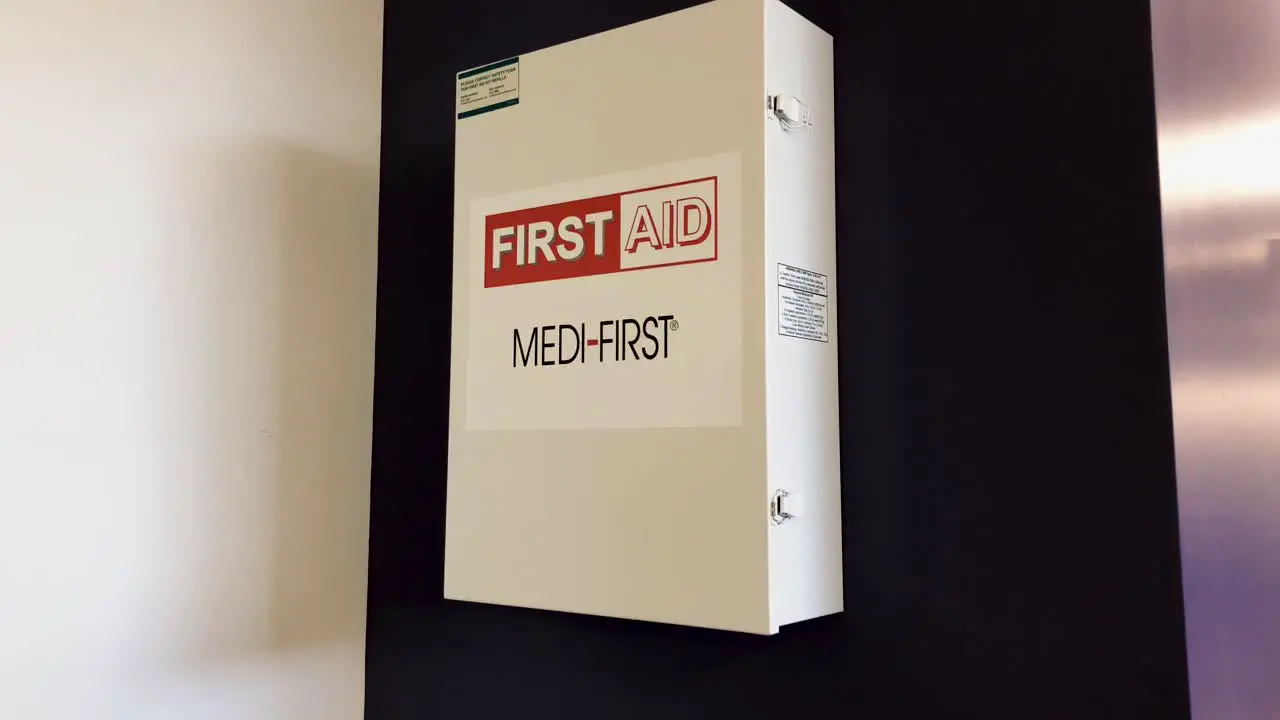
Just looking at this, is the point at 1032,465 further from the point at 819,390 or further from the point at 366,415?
the point at 366,415

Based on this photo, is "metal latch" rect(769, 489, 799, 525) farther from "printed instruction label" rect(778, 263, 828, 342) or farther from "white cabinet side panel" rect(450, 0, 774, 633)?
"printed instruction label" rect(778, 263, 828, 342)

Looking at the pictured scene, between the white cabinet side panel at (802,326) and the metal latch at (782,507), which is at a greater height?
the white cabinet side panel at (802,326)

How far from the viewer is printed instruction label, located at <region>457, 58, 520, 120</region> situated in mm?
1166

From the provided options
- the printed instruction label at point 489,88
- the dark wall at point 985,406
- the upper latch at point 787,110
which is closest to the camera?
the dark wall at point 985,406

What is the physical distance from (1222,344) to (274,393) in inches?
43.3

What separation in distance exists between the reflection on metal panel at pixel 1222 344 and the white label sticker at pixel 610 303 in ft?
1.32

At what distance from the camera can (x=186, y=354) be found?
1.21m

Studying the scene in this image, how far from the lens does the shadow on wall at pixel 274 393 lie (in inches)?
48.4

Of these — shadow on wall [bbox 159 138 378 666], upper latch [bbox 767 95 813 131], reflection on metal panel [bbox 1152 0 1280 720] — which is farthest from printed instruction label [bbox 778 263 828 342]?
shadow on wall [bbox 159 138 378 666]

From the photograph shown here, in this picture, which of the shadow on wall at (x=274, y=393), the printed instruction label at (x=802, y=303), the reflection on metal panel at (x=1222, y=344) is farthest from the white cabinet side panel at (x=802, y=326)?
the shadow on wall at (x=274, y=393)

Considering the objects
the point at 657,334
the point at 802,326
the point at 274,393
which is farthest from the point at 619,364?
the point at 274,393

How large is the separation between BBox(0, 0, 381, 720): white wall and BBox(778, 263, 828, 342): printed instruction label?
0.70m

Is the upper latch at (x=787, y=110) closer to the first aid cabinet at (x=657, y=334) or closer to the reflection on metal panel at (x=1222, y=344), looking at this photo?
the first aid cabinet at (x=657, y=334)

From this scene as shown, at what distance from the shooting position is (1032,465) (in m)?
0.94
